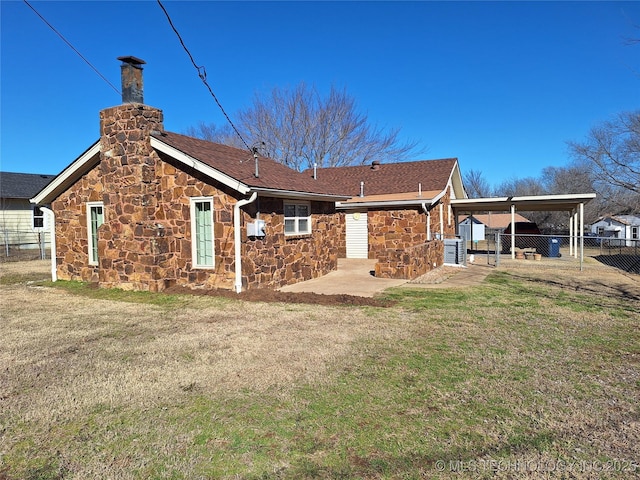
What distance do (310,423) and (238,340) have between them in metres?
2.82

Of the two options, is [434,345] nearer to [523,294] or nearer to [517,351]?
[517,351]

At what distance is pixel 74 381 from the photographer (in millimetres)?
4742

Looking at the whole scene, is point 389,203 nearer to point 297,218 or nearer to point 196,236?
point 297,218

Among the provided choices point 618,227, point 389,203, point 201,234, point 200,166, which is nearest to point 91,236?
point 201,234

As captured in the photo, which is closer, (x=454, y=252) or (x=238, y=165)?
(x=238, y=165)

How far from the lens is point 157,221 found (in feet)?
35.5

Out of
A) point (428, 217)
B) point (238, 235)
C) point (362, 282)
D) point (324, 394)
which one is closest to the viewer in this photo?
point (324, 394)

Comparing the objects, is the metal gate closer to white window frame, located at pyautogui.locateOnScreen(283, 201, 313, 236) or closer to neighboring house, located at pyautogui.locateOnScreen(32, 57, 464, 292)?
neighboring house, located at pyautogui.locateOnScreen(32, 57, 464, 292)

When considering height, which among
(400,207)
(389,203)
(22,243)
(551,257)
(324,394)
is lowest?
(324,394)

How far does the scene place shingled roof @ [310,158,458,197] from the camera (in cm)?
1891

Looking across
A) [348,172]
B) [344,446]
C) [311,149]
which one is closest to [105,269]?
[344,446]

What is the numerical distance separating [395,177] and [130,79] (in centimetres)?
1266

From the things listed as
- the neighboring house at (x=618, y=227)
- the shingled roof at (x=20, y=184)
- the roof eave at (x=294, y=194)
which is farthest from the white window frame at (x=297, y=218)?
the neighboring house at (x=618, y=227)

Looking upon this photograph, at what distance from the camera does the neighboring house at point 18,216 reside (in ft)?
83.0
